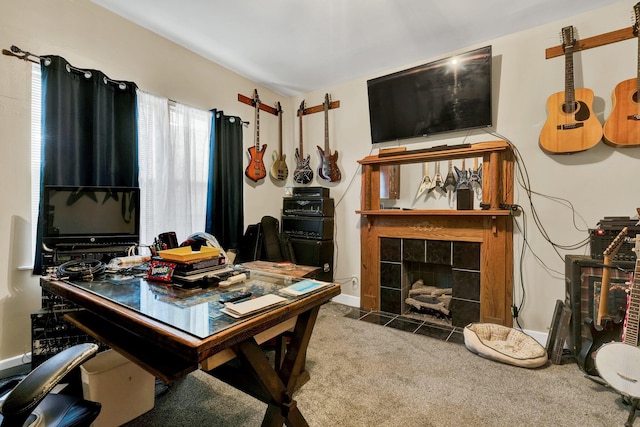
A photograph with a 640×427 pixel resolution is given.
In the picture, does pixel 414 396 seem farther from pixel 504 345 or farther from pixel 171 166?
pixel 171 166

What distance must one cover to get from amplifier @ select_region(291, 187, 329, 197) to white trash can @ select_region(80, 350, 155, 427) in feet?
8.07

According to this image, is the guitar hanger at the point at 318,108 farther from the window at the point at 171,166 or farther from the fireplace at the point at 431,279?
the fireplace at the point at 431,279

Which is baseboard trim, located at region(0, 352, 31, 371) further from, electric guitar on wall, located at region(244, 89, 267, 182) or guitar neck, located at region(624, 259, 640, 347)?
guitar neck, located at region(624, 259, 640, 347)

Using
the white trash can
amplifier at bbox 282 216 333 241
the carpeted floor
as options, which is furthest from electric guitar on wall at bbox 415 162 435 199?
the white trash can

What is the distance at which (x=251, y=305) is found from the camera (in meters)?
1.10

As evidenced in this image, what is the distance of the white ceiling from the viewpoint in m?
2.32

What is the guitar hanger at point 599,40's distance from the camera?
7.37 ft

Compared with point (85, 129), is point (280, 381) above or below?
below

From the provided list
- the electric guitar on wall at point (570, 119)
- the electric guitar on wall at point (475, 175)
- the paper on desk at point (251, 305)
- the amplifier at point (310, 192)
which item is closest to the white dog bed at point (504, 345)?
the electric guitar on wall at point (475, 175)

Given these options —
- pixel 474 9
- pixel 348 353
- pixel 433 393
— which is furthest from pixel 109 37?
pixel 433 393

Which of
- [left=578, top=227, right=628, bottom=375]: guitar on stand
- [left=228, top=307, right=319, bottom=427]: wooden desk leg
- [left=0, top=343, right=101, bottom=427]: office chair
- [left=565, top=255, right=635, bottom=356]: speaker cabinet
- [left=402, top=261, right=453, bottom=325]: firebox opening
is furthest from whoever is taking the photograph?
[left=402, top=261, right=453, bottom=325]: firebox opening

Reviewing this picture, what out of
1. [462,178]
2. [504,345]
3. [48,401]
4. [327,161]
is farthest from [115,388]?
[462,178]

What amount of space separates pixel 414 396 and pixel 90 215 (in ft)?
8.19

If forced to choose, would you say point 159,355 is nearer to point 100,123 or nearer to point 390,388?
point 390,388
